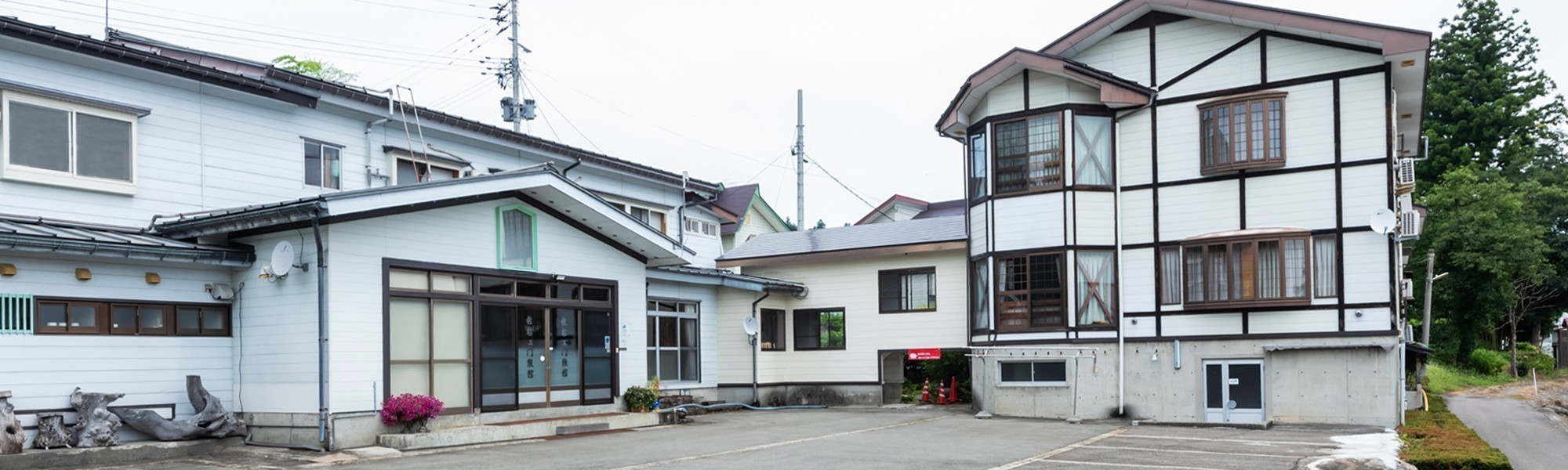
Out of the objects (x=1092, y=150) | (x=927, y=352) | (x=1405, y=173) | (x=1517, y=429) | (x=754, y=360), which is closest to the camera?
(x=1092, y=150)

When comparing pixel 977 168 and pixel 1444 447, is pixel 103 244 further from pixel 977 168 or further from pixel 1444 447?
pixel 1444 447

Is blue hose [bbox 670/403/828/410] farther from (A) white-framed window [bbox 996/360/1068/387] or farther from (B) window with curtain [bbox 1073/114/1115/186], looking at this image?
(B) window with curtain [bbox 1073/114/1115/186]

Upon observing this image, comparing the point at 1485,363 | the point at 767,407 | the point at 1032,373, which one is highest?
the point at 1032,373

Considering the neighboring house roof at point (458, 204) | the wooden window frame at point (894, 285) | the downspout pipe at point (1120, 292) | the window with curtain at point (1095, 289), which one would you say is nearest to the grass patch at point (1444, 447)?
the downspout pipe at point (1120, 292)

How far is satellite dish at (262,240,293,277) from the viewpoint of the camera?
1352 cm

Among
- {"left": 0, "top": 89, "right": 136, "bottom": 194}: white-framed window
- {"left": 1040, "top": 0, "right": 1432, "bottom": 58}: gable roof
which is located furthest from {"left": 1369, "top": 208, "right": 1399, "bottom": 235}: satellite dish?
{"left": 0, "top": 89, "right": 136, "bottom": 194}: white-framed window

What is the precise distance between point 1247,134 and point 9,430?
57.7 feet

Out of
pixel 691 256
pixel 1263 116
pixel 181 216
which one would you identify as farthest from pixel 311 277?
pixel 1263 116

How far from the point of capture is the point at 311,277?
13.7 metres

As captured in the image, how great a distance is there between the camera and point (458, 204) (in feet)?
50.9

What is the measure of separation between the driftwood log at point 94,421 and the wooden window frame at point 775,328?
44.0 ft

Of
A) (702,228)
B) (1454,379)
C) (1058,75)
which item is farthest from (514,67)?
(1454,379)

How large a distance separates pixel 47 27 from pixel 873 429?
11972mm

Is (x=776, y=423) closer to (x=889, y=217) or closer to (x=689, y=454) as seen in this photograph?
(x=689, y=454)
